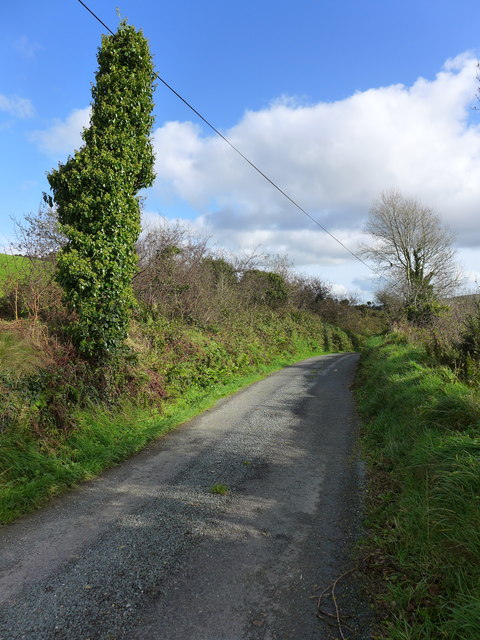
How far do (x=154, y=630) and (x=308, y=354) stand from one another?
83.9 feet

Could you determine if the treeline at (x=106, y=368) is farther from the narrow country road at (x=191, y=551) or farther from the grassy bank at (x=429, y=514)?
the grassy bank at (x=429, y=514)

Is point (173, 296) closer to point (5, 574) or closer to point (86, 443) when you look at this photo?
point (86, 443)

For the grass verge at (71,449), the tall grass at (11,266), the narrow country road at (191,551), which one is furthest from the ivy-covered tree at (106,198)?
the narrow country road at (191,551)

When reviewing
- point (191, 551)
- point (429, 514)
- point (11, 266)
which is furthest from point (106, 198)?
point (429, 514)

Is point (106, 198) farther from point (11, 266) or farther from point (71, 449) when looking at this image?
point (11, 266)

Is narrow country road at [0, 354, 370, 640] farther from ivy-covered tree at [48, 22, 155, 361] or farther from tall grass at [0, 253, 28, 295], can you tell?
tall grass at [0, 253, 28, 295]

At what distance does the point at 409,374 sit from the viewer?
890 cm

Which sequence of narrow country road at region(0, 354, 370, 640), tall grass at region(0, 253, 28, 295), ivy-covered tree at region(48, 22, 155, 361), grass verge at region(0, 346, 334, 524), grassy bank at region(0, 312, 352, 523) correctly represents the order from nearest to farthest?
narrow country road at region(0, 354, 370, 640), grass verge at region(0, 346, 334, 524), grassy bank at region(0, 312, 352, 523), ivy-covered tree at region(48, 22, 155, 361), tall grass at region(0, 253, 28, 295)

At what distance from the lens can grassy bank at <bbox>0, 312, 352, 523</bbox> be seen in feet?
15.9

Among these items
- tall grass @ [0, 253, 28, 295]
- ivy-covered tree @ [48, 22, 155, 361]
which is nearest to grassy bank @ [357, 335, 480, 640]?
ivy-covered tree @ [48, 22, 155, 361]

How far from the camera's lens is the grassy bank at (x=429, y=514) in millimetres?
2598

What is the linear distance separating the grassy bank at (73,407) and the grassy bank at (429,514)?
3923 mm

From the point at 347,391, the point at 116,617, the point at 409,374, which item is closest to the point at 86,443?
the point at 116,617

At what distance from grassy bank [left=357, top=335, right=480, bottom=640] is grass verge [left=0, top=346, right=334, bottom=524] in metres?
3.85
